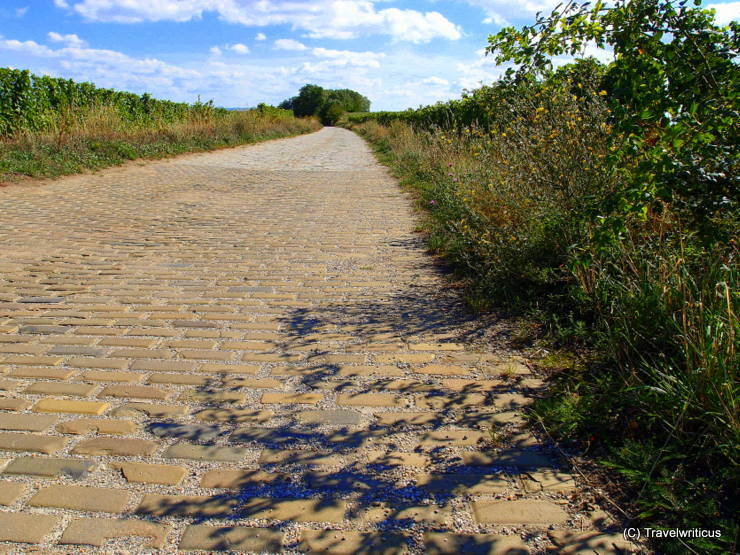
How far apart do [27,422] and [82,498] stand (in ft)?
2.73

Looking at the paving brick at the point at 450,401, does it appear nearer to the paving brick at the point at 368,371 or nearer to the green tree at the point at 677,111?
the paving brick at the point at 368,371

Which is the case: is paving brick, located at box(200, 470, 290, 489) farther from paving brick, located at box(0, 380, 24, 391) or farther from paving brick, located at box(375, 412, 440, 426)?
paving brick, located at box(0, 380, 24, 391)

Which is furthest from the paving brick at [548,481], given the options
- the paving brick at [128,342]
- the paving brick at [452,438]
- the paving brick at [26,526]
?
the paving brick at [128,342]

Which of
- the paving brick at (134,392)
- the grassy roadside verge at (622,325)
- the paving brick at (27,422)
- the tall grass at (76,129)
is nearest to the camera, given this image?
the grassy roadside verge at (622,325)

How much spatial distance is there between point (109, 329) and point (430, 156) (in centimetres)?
1008

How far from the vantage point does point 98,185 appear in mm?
11930

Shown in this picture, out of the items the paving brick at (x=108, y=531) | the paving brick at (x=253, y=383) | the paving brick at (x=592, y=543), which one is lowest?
the paving brick at (x=108, y=531)

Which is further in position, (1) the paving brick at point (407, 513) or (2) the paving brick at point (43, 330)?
(2) the paving brick at point (43, 330)

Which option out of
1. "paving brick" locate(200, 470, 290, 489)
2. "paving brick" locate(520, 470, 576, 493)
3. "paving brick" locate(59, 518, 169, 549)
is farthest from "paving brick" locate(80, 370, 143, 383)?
"paving brick" locate(520, 470, 576, 493)

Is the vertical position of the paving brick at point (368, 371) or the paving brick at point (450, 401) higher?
the paving brick at point (368, 371)

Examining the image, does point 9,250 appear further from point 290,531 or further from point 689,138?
point 689,138

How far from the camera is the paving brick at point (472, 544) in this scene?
2006mm

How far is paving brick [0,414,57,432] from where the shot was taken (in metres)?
2.80

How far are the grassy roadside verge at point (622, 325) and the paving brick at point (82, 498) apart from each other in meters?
1.96
